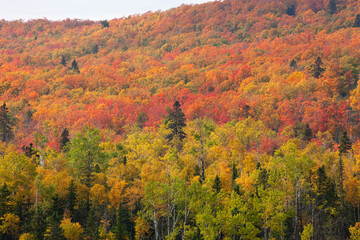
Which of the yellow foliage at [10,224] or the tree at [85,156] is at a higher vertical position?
the tree at [85,156]

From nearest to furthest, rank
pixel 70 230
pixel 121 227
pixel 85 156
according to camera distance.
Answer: pixel 70 230, pixel 121 227, pixel 85 156

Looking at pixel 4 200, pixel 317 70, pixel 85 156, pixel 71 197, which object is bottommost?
pixel 71 197

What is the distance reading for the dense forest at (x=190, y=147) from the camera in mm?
39656

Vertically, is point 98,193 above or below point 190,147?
below

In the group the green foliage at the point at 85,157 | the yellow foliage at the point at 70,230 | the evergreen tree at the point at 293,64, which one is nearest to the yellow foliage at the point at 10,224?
the yellow foliage at the point at 70,230

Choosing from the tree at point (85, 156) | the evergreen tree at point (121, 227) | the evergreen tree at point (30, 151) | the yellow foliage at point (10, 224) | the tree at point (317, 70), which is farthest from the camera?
the tree at point (317, 70)

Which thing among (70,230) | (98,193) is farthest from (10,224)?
(98,193)

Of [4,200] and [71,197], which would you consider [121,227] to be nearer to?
[71,197]

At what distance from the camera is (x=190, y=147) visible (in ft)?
178

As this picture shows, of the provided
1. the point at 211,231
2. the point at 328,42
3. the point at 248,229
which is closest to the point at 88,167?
the point at 211,231

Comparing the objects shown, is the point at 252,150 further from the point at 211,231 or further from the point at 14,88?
the point at 14,88

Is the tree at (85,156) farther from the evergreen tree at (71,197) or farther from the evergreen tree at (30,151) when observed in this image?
the evergreen tree at (30,151)

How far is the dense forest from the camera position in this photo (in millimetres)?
39656

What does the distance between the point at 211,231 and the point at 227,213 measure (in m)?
3.75
